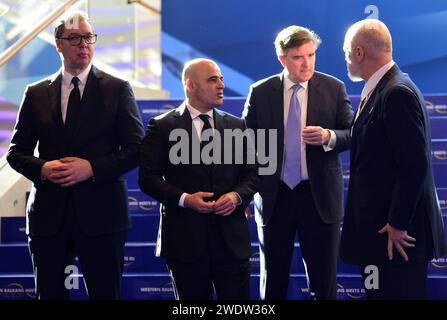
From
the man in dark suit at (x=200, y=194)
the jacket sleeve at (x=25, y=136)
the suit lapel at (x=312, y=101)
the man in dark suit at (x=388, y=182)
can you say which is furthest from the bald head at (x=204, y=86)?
the jacket sleeve at (x=25, y=136)

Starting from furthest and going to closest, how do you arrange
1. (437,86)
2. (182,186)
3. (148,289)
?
(437,86), (148,289), (182,186)

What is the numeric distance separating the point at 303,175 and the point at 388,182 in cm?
82

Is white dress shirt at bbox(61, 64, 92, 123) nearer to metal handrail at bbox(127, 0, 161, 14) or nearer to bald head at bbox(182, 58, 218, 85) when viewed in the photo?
bald head at bbox(182, 58, 218, 85)

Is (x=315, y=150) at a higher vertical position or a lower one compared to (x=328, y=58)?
lower

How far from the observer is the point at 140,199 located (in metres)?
5.79

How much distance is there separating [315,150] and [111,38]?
4591 mm

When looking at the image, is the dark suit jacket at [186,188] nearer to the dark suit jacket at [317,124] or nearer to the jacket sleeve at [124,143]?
the jacket sleeve at [124,143]

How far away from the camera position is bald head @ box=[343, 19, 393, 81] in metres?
3.77

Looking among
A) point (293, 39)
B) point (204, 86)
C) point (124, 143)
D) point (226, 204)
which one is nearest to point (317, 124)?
point (293, 39)

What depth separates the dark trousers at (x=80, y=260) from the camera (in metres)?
4.12

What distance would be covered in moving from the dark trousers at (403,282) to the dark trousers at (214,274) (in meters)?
0.71

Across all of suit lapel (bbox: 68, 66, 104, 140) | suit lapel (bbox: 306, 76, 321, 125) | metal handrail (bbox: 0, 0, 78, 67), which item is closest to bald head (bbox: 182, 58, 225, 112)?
suit lapel (bbox: 68, 66, 104, 140)

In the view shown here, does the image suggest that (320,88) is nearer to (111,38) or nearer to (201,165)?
(201,165)

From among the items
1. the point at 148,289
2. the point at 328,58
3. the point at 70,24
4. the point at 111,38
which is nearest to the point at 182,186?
the point at 70,24
